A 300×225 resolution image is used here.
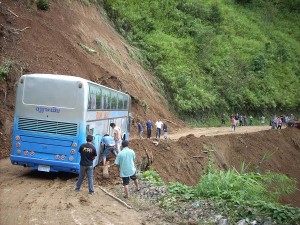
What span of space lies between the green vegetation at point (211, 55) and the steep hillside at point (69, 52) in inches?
131

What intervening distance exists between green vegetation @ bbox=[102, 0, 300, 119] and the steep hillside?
333cm

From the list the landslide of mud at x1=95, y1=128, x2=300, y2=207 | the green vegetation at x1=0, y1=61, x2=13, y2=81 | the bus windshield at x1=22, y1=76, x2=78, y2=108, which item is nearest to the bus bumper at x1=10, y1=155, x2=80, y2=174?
the landslide of mud at x1=95, y1=128, x2=300, y2=207

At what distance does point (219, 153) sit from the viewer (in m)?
27.4

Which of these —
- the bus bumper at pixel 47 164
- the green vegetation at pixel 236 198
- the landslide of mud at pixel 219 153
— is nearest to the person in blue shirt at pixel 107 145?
the landslide of mud at pixel 219 153

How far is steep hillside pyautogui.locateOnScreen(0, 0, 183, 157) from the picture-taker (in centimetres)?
2188

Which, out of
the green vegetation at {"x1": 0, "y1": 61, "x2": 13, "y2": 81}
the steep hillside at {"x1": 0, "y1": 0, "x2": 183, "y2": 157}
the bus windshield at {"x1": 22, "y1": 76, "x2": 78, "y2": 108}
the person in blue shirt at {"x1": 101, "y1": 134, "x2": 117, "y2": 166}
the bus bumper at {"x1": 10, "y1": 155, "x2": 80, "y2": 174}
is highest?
the steep hillside at {"x1": 0, "y1": 0, "x2": 183, "y2": 157}

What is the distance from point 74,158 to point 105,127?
3571 millimetres

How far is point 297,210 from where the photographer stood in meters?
8.98

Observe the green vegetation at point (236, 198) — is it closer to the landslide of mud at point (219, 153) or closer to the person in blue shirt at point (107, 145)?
the landslide of mud at point (219, 153)

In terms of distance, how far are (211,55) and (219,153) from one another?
26470mm

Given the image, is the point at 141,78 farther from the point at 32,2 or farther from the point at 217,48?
the point at 217,48

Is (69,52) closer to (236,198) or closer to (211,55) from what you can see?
(236,198)

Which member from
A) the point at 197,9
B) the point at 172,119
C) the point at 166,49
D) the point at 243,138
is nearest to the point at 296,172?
the point at 243,138

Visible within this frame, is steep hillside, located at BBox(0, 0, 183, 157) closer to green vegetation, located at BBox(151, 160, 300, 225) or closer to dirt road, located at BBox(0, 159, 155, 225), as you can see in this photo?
dirt road, located at BBox(0, 159, 155, 225)
